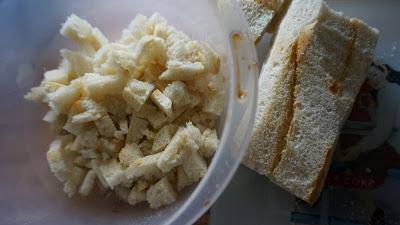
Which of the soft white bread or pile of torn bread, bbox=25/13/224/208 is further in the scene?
the soft white bread

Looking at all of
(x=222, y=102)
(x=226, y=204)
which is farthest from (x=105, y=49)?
(x=226, y=204)

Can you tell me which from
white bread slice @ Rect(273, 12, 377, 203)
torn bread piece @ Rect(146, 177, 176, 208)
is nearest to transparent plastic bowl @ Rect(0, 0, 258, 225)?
torn bread piece @ Rect(146, 177, 176, 208)

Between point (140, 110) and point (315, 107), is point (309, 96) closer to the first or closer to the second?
point (315, 107)

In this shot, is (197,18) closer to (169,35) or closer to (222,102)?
(169,35)

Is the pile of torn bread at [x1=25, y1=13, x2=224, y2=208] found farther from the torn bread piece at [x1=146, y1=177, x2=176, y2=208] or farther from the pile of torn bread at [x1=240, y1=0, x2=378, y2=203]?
the pile of torn bread at [x1=240, y1=0, x2=378, y2=203]

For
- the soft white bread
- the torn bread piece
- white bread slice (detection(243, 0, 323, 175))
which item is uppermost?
the soft white bread

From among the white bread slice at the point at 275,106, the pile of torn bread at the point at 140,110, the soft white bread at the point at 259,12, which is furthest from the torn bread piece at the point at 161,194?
the soft white bread at the point at 259,12
